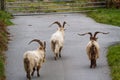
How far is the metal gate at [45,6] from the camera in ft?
129

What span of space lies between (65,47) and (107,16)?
10.4 meters

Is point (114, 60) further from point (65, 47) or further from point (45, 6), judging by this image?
point (45, 6)

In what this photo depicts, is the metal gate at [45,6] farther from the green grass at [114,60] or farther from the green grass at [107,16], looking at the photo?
the green grass at [114,60]

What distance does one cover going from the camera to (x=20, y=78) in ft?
63.4

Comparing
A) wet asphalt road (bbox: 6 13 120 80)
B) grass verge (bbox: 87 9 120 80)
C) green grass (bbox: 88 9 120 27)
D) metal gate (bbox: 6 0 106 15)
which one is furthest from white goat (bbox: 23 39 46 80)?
metal gate (bbox: 6 0 106 15)

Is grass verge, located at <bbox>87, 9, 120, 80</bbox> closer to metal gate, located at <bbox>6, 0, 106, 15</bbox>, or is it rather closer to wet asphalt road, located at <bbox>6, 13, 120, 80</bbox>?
wet asphalt road, located at <bbox>6, 13, 120, 80</bbox>

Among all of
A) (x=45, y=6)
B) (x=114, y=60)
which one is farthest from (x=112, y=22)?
(x=114, y=60)

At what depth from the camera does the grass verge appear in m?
19.9

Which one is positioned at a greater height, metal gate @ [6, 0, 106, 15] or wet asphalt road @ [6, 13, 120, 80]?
metal gate @ [6, 0, 106, 15]

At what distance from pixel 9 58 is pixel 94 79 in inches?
199

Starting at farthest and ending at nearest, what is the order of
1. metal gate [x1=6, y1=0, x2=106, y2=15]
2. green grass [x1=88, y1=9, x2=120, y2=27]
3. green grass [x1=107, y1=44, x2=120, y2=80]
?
metal gate [x1=6, y1=0, x2=106, y2=15] < green grass [x1=88, y1=9, x2=120, y2=27] < green grass [x1=107, y1=44, x2=120, y2=80]

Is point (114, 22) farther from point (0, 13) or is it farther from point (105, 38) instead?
point (0, 13)

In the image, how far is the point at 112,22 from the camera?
109ft

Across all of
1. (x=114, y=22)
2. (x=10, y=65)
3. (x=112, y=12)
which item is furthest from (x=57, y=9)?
(x=10, y=65)
